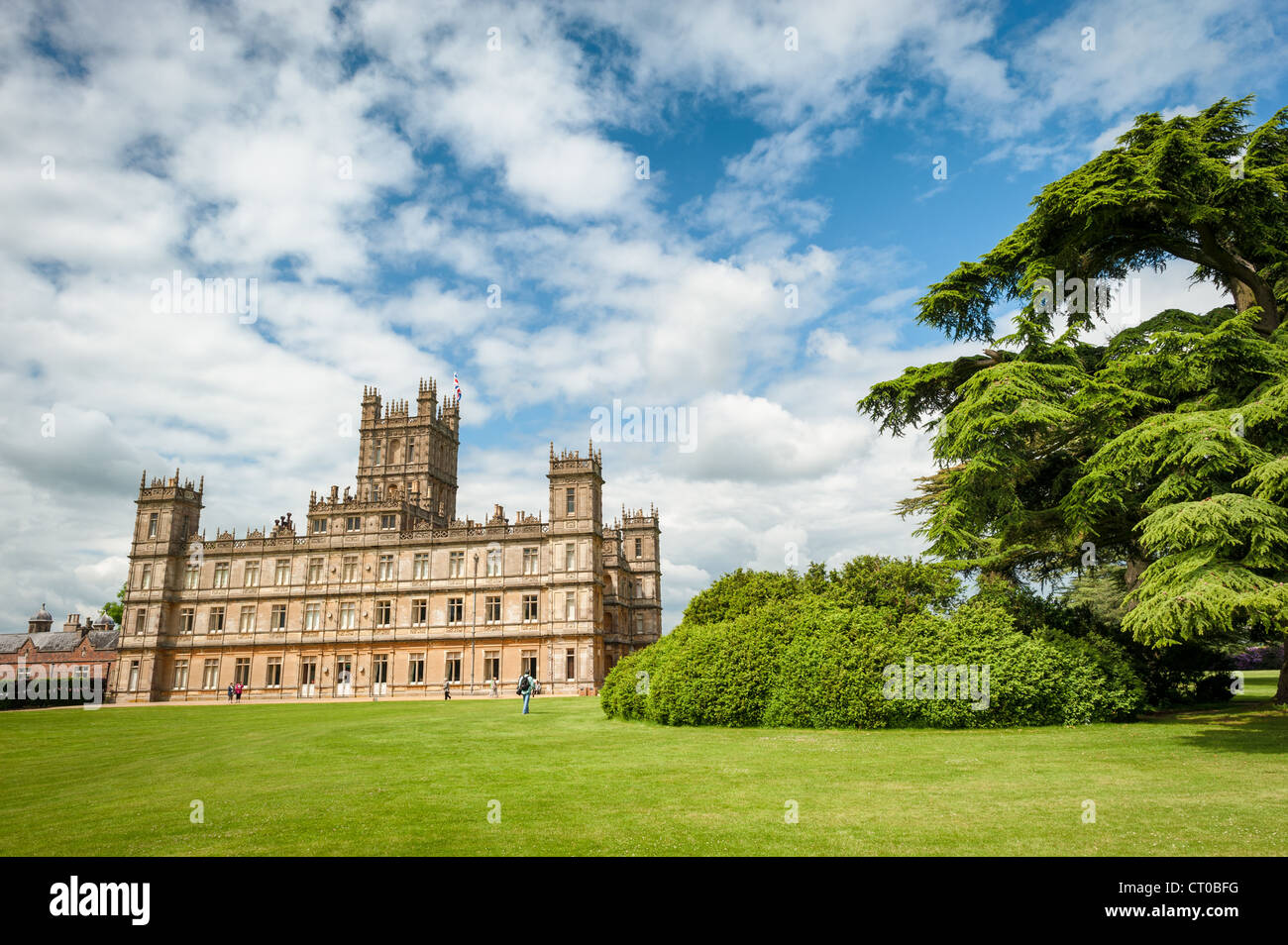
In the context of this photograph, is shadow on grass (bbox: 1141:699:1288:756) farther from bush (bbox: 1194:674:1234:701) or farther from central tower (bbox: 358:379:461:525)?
central tower (bbox: 358:379:461:525)

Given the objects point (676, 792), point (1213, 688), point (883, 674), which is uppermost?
point (883, 674)

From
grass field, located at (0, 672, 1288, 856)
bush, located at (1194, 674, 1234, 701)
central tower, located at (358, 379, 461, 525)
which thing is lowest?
grass field, located at (0, 672, 1288, 856)

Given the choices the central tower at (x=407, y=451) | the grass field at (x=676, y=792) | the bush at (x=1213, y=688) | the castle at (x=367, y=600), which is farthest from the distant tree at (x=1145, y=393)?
the central tower at (x=407, y=451)

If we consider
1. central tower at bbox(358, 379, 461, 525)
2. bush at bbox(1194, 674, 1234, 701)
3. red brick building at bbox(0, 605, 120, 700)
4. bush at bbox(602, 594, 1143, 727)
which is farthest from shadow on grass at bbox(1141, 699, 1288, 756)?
red brick building at bbox(0, 605, 120, 700)

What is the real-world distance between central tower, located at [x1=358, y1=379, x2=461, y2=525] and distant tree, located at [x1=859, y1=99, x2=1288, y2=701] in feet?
174

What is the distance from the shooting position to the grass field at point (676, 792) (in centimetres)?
714

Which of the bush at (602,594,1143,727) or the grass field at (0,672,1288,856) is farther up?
the bush at (602,594,1143,727)

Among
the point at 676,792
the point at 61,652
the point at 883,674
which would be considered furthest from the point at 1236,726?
the point at 61,652

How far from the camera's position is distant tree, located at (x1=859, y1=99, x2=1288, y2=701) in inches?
515

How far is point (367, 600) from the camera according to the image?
173 feet

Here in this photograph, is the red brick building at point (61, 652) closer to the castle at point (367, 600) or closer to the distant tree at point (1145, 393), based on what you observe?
the castle at point (367, 600)

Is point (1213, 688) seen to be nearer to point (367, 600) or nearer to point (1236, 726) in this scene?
point (1236, 726)

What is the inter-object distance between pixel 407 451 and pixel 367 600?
61.5 feet

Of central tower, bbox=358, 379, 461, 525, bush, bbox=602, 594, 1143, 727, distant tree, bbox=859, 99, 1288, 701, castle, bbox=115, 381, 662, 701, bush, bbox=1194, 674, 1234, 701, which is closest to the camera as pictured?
distant tree, bbox=859, 99, 1288, 701
